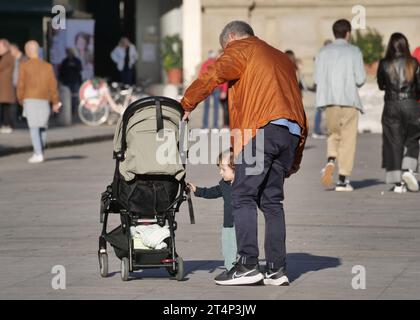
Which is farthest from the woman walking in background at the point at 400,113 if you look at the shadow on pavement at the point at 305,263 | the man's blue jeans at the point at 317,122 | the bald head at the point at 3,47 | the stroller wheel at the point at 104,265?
the bald head at the point at 3,47

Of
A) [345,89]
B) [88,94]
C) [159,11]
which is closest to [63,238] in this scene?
[345,89]

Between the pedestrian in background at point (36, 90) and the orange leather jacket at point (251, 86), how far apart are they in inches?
489

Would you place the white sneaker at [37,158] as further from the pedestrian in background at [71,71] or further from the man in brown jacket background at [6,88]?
the pedestrian in background at [71,71]

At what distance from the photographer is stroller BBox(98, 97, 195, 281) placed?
1060 cm

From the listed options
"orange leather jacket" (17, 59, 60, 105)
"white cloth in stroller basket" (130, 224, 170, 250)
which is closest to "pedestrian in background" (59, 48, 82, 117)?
"orange leather jacket" (17, 59, 60, 105)

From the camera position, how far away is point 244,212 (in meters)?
10.1

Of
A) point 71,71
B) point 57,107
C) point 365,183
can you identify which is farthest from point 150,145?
point 71,71

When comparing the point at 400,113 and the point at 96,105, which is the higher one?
the point at 400,113

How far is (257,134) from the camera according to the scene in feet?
33.1

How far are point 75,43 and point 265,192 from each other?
82.3 ft

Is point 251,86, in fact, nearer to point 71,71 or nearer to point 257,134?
point 257,134

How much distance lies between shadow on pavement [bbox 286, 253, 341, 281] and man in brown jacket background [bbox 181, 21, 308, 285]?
1.66ft
